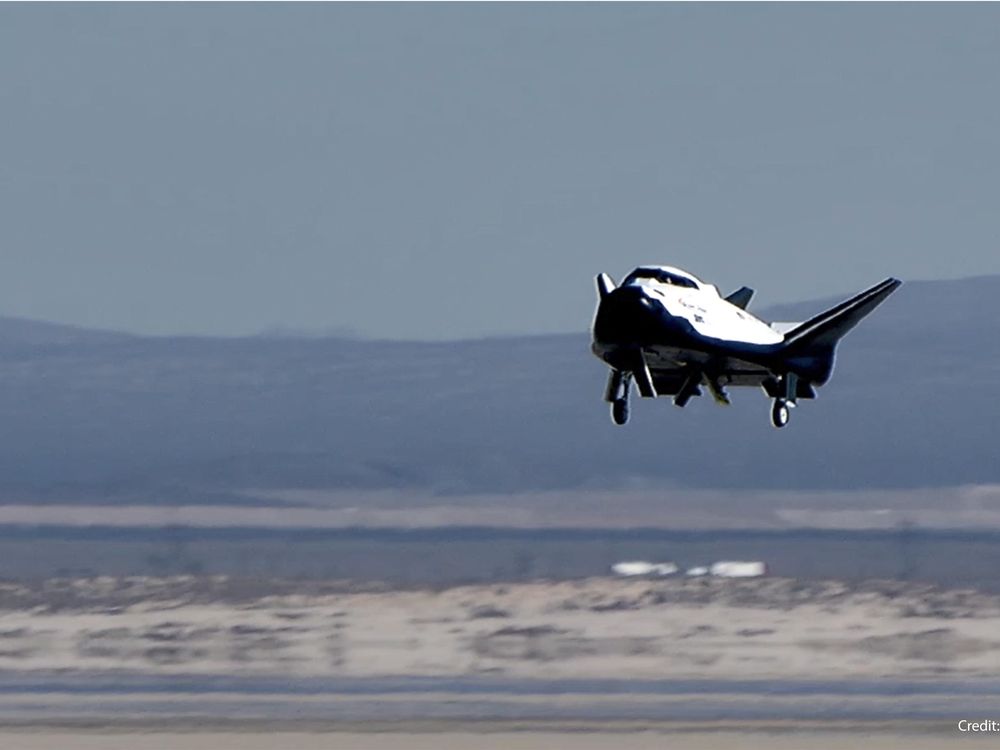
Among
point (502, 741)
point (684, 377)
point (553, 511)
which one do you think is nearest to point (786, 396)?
point (684, 377)

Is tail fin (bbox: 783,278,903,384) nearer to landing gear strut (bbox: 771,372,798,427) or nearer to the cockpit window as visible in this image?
landing gear strut (bbox: 771,372,798,427)

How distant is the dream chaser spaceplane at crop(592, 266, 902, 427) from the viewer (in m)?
60.5

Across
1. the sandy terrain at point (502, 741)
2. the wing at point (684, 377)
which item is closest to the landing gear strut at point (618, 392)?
the wing at point (684, 377)

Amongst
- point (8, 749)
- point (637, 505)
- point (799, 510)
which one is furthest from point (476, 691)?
point (799, 510)

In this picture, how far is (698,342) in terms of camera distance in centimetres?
6141

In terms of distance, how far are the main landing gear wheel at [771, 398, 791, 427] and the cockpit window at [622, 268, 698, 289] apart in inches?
136

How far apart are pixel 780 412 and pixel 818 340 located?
1.92m

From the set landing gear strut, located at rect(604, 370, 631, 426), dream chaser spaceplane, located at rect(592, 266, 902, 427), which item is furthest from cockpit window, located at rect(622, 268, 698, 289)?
landing gear strut, located at rect(604, 370, 631, 426)

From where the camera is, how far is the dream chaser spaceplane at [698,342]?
199 ft

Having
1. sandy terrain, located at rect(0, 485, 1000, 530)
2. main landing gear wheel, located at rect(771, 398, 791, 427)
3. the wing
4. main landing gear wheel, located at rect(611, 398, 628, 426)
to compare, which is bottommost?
sandy terrain, located at rect(0, 485, 1000, 530)

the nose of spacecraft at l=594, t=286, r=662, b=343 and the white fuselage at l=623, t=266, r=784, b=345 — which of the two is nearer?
the nose of spacecraft at l=594, t=286, r=662, b=343

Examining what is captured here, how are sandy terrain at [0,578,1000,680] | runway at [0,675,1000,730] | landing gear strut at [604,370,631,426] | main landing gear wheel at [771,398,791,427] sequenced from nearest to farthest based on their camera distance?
landing gear strut at [604,370,631,426]
main landing gear wheel at [771,398,791,427]
runway at [0,675,1000,730]
sandy terrain at [0,578,1000,680]

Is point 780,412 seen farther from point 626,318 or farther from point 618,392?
point 626,318

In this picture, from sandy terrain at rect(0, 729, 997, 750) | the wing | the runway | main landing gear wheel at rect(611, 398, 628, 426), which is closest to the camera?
main landing gear wheel at rect(611, 398, 628, 426)
